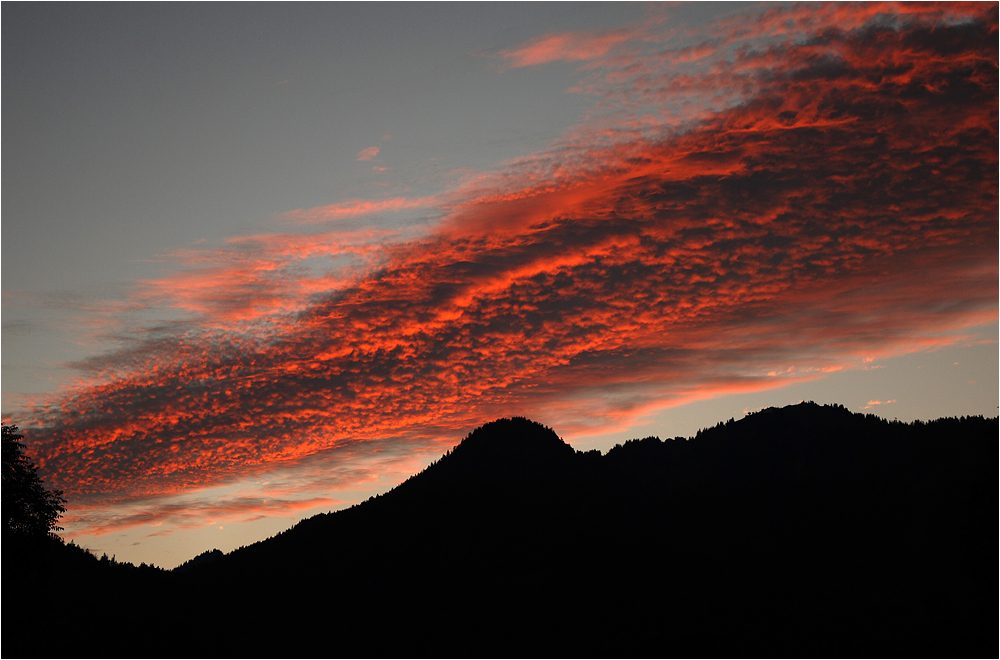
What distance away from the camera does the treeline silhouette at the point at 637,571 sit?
127250 millimetres

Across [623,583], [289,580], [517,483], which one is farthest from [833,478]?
[289,580]

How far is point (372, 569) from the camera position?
160 metres

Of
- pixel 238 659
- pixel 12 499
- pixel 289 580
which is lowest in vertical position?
pixel 238 659

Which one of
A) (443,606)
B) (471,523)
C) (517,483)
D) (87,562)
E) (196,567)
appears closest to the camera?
(87,562)

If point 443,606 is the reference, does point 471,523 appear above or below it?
above

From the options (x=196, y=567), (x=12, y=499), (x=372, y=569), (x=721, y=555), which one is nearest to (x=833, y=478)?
(x=721, y=555)

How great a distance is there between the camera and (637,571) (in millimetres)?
159625

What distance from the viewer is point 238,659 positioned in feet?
420

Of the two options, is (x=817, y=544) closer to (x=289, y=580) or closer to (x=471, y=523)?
(x=471, y=523)

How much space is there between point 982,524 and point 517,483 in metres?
103

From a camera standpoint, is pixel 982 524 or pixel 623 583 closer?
pixel 982 524

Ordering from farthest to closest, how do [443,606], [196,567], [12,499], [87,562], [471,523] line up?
[471,523] → [196,567] → [443,606] → [87,562] → [12,499]

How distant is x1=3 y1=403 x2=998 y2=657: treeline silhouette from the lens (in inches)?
5010

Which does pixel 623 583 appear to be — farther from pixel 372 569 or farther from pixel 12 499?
pixel 12 499
